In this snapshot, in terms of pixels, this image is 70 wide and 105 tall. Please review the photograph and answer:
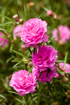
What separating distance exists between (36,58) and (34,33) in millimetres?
139

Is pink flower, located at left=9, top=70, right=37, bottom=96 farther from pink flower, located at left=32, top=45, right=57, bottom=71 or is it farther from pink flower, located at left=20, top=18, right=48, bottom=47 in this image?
pink flower, located at left=20, top=18, right=48, bottom=47

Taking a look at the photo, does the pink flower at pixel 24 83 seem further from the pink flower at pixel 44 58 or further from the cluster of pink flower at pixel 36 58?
the pink flower at pixel 44 58

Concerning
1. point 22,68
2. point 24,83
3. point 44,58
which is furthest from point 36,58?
point 22,68

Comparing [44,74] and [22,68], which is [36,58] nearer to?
[44,74]

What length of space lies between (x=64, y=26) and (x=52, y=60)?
1.46 m

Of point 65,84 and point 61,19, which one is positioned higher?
point 61,19

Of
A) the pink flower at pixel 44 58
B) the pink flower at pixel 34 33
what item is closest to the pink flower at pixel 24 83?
the pink flower at pixel 44 58

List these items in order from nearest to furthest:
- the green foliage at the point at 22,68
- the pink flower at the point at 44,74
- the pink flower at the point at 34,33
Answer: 1. the pink flower at the point at 34,33
2. the pink flower at the point at 44,74
3. the green foliage at the point at 22,68

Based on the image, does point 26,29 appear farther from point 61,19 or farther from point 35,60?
point 61,19

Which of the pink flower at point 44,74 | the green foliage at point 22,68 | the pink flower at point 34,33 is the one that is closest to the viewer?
the pink flower at point 34,33

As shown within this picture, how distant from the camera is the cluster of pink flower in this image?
1364 mm

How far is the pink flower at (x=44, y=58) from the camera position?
1.39 m

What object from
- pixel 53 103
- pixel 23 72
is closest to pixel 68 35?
pixel 53 103

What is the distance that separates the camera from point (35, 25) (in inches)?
54.7
